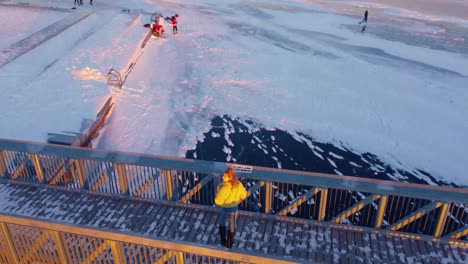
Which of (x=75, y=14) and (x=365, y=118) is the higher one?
(x=75, y=14)

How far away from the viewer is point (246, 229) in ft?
22.7

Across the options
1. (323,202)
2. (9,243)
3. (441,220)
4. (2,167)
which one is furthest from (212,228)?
(2,167)

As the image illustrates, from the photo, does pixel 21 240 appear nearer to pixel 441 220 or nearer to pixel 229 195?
pixel 229 195

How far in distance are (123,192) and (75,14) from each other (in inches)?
1001

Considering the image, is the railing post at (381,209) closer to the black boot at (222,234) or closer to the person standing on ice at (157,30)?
the black boot at (222,234)

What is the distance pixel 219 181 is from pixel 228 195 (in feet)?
3.57

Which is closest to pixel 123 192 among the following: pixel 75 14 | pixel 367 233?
pixel 367 233

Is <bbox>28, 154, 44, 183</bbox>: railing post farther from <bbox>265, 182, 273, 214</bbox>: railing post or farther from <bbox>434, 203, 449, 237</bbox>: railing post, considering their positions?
<bbox>434, 203, 449, 237</bbox>: railing post

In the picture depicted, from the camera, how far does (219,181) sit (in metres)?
7.05

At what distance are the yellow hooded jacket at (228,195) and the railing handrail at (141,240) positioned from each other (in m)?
1.44

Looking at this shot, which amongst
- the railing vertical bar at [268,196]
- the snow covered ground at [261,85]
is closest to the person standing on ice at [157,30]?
the snow covered ground at [261,85]

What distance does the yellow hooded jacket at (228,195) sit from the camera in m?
5.94

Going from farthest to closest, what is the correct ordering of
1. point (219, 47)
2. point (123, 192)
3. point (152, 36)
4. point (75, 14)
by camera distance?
point (75, 14) → point (152, 36) → point (219, 47) → point (123, 192)

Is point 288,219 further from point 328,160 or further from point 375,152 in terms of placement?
point 375,152
